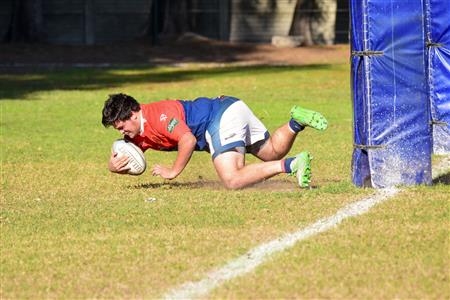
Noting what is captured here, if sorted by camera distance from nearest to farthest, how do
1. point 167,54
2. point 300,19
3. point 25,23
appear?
1. point 167,54
2. point 25,23
3. point 300,19

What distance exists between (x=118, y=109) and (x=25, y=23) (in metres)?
29.5

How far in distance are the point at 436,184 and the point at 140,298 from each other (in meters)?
4.51

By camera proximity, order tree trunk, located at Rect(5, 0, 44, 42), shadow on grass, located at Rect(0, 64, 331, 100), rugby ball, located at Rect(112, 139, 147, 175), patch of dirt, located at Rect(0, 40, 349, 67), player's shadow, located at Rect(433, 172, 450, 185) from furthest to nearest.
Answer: tree trunk, located at Rect(5, 0, 44, 42) → patch of dirt, located at Rect(0, 40, 349, 67) → shadow on grass, located at Rect(0, 64, 331, 100) → player's shadow, located at Rect(433, 172, 450, 185) → rugby ball, located at Rect(112, 139, 147, 175)

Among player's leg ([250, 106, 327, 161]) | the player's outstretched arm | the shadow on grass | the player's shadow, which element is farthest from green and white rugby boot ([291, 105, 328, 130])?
the shadow on grass

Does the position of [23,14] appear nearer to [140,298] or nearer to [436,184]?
[436,184]

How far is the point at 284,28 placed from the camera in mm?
41312

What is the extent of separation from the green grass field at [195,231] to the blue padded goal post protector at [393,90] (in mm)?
252

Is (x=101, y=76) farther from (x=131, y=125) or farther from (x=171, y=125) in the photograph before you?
(x=171, y=125)

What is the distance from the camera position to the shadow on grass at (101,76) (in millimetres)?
25531

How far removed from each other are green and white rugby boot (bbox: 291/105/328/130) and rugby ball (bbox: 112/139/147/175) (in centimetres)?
146

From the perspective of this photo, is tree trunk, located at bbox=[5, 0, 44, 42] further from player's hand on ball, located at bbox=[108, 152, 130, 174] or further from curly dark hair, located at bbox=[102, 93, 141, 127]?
curly dark hair, located at bbox=[102, 93, 141, 127]

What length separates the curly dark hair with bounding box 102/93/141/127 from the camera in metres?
9.99

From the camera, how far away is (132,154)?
33.6 feet

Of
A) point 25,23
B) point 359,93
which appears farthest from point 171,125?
point 25,23
